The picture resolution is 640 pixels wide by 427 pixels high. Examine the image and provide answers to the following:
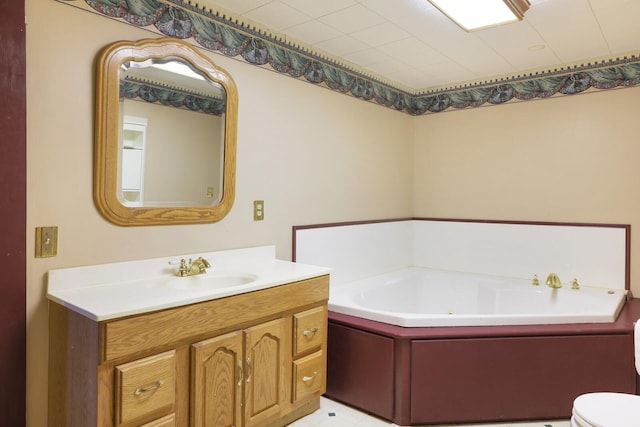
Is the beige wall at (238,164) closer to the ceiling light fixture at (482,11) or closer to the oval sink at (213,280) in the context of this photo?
the oval sink at (213,280)

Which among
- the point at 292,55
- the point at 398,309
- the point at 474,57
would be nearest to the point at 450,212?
the point at 398,309

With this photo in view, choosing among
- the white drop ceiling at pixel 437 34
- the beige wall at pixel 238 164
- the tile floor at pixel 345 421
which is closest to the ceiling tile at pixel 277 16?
the white drop ceiling at pixel 437 34

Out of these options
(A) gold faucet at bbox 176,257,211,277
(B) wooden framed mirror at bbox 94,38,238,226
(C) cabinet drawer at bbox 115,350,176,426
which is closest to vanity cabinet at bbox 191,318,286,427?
(C) cabinet drawer at bbox 115,350,176,426

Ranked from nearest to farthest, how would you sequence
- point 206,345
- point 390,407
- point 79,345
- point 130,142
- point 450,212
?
point 79,345 < point 206,345 < point 130,142 < point 390,407 < point 450,212

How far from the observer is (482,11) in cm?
220

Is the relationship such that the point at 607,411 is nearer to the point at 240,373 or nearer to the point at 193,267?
the point at 240,373

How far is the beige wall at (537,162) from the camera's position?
3.08m

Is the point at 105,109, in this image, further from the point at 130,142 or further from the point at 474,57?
the point at 474,57

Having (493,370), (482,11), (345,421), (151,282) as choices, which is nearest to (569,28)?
(482,11)

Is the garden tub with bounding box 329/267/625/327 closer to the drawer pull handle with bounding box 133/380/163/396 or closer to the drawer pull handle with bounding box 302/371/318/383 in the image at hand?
the drawer pull handle with bounding box 302/371/318/383

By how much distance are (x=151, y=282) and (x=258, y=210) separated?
814mm

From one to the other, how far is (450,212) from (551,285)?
3.46 ft

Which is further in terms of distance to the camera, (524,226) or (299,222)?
(524,226)

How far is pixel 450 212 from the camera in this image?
3.90m
